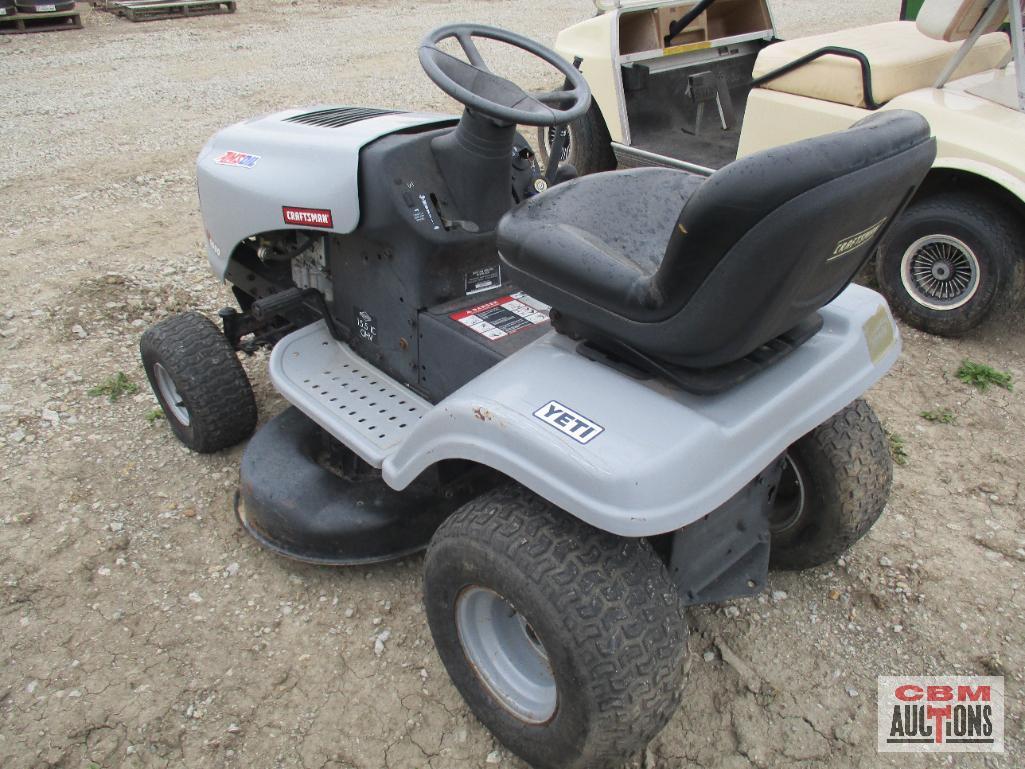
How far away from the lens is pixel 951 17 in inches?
137

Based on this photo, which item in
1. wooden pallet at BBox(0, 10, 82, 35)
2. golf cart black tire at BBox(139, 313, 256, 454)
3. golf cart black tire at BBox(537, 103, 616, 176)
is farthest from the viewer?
wooden pallet at BBox(0, 10, 82, 35)

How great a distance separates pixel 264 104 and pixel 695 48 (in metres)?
4.10

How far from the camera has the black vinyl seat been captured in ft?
4.52

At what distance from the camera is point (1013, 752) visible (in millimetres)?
2062

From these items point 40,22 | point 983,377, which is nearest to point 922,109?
point 983,377

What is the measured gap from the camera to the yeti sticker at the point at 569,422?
1.63 metres

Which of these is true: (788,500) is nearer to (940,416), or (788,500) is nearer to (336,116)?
(940,416)

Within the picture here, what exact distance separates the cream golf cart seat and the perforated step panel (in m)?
2.63

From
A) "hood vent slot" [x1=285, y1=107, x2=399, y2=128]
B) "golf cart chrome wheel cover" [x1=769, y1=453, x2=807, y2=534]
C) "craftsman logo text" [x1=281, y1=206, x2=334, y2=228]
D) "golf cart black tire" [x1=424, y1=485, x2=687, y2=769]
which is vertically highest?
"hood vent slot" [x1=285, y1=107, x2=399, y2=128]

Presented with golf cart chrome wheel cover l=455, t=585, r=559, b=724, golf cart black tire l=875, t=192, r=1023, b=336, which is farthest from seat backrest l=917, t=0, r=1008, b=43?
golf cart chrome wheel cover l=455, t=585, r=559, b=724

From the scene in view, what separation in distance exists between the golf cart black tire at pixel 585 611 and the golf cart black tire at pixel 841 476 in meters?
0.71

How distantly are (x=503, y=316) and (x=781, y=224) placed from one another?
117 centimetres

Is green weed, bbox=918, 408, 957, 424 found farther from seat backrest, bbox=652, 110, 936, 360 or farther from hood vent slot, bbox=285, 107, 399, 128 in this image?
hood vent slot, bbox=285, 107, 399, 128

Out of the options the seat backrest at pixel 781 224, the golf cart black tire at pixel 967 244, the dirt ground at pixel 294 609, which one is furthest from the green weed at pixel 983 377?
the seat backrest at pixel 781 224
